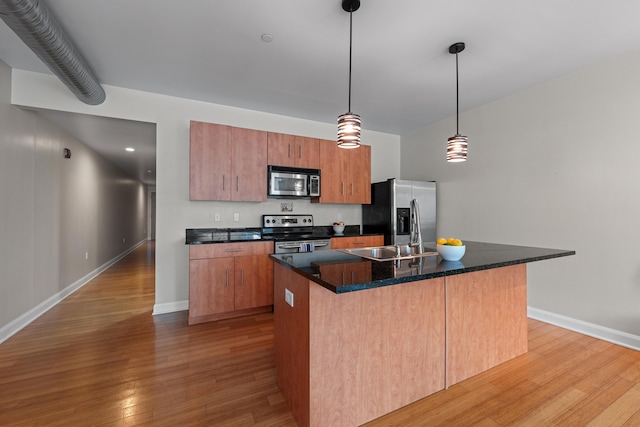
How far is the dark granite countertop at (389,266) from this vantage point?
1.34m

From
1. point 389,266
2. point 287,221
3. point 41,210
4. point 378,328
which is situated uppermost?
point 41,210

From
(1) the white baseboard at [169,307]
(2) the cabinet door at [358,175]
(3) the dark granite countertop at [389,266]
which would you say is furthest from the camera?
(2) the cabinet door at [358,175]

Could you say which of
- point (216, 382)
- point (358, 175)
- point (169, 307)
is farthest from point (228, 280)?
point (358, 175)

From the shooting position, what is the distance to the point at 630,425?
1651 mm

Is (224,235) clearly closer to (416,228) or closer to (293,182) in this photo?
(293,182)

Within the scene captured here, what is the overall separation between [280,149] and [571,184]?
10.8ft

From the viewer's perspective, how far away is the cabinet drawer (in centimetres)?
316

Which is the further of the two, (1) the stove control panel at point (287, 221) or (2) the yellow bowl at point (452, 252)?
(1) the stove control panel at point (287, 221)

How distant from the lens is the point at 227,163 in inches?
139

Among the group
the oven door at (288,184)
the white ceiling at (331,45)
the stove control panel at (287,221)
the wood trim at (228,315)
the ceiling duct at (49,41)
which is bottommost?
the wood trim at (228,315)

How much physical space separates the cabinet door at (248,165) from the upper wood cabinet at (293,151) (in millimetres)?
109

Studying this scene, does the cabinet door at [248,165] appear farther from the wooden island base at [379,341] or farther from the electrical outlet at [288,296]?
the electrical outlet at [288,296]

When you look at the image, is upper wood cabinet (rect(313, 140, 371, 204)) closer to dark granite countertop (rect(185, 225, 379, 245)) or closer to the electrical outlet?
dark granite countertop (rect(185, 225, 379, 245))

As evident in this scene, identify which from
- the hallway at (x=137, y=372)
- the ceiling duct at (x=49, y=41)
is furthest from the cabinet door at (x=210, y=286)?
the ceiling duct at (x=49, y=41)
